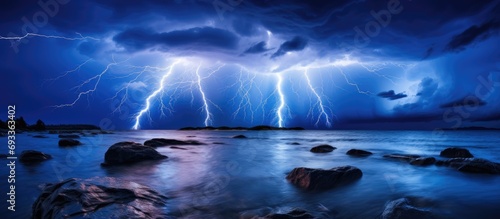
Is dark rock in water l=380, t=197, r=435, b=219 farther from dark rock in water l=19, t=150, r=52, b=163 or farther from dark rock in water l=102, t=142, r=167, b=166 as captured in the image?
dark rock in water l=19, t=150, r=52, b=163

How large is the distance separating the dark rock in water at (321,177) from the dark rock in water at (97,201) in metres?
2.92

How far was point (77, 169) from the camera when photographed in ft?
27.1

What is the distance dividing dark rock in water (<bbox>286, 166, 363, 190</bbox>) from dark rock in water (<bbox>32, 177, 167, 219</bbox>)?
292cm

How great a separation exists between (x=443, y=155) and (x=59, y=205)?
46.5 ft

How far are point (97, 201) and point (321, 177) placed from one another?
4110 millimetres

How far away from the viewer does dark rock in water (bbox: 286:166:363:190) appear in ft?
18.0

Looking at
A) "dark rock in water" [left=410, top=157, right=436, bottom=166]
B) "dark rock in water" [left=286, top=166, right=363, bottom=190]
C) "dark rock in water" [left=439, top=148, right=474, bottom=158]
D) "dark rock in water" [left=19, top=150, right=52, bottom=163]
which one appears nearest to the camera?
"dark rock in water" [left=286, top=166, right=363, bottom=190]

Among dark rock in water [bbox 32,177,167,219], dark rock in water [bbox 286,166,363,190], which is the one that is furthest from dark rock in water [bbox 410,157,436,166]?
dark rock in water [bbox 32,177,167,219]

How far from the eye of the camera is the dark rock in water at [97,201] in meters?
3.20

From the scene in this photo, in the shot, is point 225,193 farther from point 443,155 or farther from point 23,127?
point 23,127

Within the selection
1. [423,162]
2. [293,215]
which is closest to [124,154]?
[293,215]

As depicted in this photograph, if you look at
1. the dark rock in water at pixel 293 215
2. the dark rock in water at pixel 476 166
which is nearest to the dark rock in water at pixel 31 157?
the dark rock in water at pixel 293 215

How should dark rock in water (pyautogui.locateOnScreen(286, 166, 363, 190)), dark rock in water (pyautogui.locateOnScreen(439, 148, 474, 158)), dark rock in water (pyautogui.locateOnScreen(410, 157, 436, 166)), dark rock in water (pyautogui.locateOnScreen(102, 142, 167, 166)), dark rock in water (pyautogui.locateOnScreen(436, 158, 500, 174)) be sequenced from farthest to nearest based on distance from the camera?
dark rock in water (pyautogui.locateOnScreen(439, 148, 474, 158)) → dark rock in water (pyautogui.locateOnScreen(410, 157, 436, 166)) → dark rock in water (pyautogui.locateOnScreen(102, 142, 167, 166)) → dark rock in water (pyautogui.locateOnScreen(436, 158, 500, 174)) → dark rock in water (pyautogui.locateOnScreen(286, 166, 363, 190))

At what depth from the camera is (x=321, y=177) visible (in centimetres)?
561
